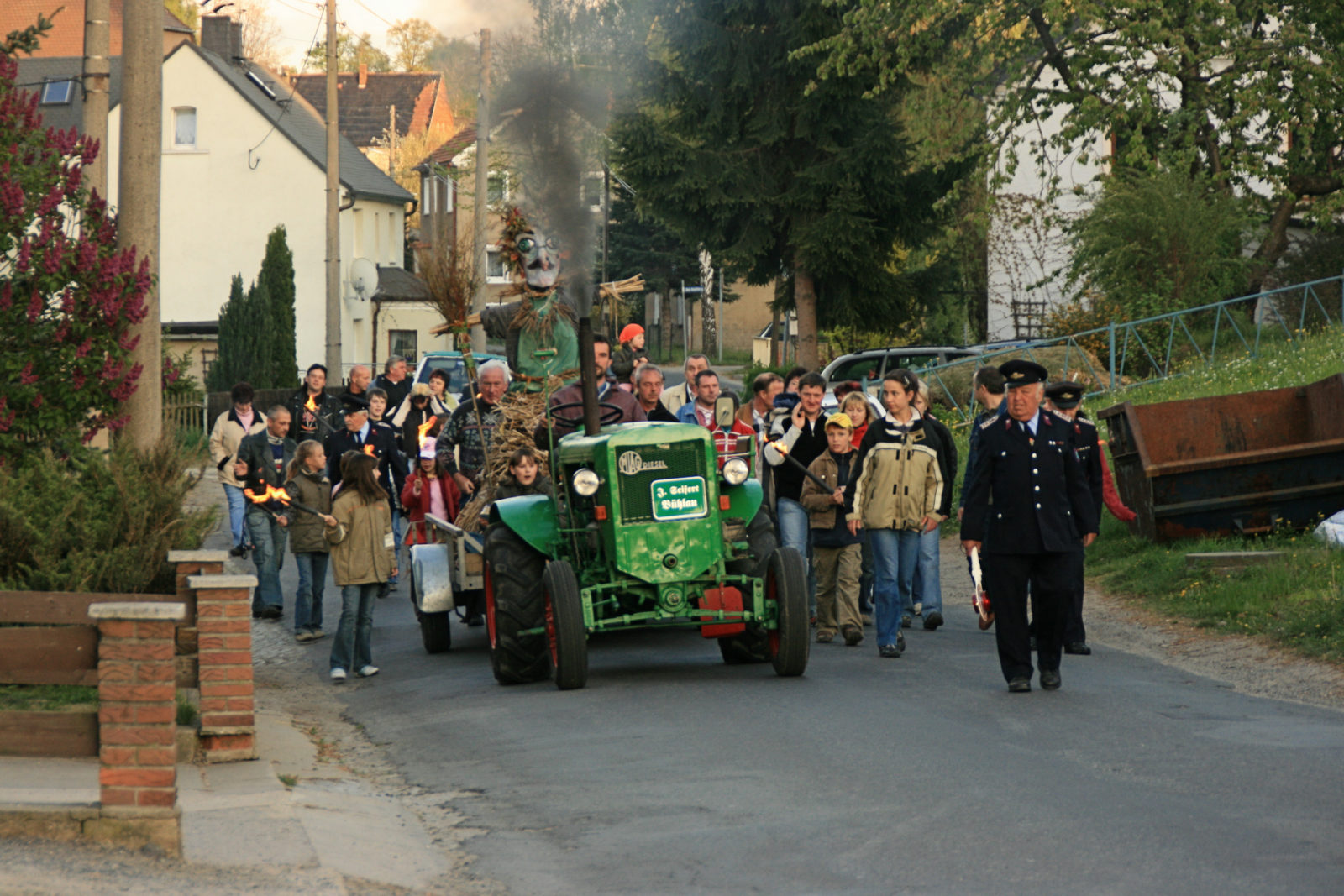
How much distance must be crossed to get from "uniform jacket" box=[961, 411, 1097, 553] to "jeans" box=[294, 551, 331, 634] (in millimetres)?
5660

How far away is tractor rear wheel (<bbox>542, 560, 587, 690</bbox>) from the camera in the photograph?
9.79 m

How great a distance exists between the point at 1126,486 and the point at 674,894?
33.5 feet

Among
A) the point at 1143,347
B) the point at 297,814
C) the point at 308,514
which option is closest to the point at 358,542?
the point at 308,514

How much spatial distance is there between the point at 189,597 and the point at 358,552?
99.3 inches

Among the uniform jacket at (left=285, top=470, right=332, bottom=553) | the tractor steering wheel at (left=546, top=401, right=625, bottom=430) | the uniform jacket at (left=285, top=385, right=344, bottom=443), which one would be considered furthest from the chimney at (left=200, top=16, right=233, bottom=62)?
the tractor steering wheel at (left=546, top=401, right=625, bottom=430)

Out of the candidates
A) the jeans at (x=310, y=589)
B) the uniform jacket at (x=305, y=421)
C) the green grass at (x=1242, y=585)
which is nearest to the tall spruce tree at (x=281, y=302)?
the uniform jacket at (x=305, y=421)

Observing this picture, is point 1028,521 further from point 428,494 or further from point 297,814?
point 428,494

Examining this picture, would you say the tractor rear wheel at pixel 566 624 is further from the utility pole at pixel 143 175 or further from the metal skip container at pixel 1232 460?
the metal skip container at pixel 1232 460

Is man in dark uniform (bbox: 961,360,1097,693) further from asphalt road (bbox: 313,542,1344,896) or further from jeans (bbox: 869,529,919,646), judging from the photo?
jeans (bbox: 869,529,919,646)

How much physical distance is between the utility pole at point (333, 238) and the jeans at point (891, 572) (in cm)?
2168

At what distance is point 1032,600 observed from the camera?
9.90 metres

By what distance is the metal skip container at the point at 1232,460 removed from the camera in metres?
14.0

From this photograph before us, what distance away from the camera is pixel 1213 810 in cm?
672

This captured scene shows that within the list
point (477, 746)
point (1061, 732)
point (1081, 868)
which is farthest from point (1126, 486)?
point (1081, 868)
